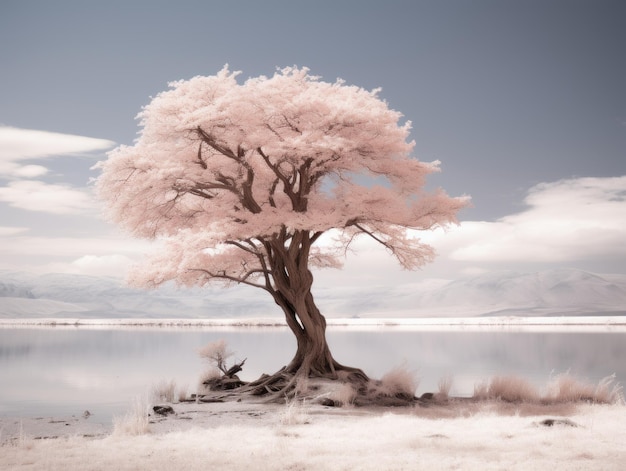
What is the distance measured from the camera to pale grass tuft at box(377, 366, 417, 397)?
56.0 ft

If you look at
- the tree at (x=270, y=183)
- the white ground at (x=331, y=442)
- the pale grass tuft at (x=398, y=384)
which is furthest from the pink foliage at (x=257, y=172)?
the white ground at (x=331, y=442)

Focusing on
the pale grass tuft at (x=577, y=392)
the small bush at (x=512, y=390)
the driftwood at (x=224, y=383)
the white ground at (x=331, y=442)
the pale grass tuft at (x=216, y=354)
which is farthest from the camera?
the pale grass tuft at (x=216, y=354)

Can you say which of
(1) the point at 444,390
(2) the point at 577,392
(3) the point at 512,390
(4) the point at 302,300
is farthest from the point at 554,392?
(4) the point at 302,300

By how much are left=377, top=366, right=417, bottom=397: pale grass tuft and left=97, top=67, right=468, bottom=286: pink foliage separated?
297cm

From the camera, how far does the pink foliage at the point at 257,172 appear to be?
640 inches

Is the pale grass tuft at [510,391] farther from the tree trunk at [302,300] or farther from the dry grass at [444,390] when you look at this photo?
the tree trunk at [302,300]

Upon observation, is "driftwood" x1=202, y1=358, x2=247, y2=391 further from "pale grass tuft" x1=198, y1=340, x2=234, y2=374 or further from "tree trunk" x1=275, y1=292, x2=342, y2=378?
"tree trunk" x1=275, y1=292, x2=342, y2=378

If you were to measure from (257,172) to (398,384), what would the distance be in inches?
273

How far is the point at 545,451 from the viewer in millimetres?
9602

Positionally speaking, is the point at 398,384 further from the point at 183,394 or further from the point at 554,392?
the point at 183,394

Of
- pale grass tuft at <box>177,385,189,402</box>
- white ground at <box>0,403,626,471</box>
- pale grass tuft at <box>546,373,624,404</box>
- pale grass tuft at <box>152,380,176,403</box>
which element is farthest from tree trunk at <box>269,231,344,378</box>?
pale grass tuft at <box>546,373,624,404</box>

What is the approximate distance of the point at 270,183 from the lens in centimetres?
1942

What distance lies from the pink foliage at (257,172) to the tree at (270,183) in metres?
0.03

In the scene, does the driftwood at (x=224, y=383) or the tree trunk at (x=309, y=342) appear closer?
the tree trunk at (x=309, y=342)
